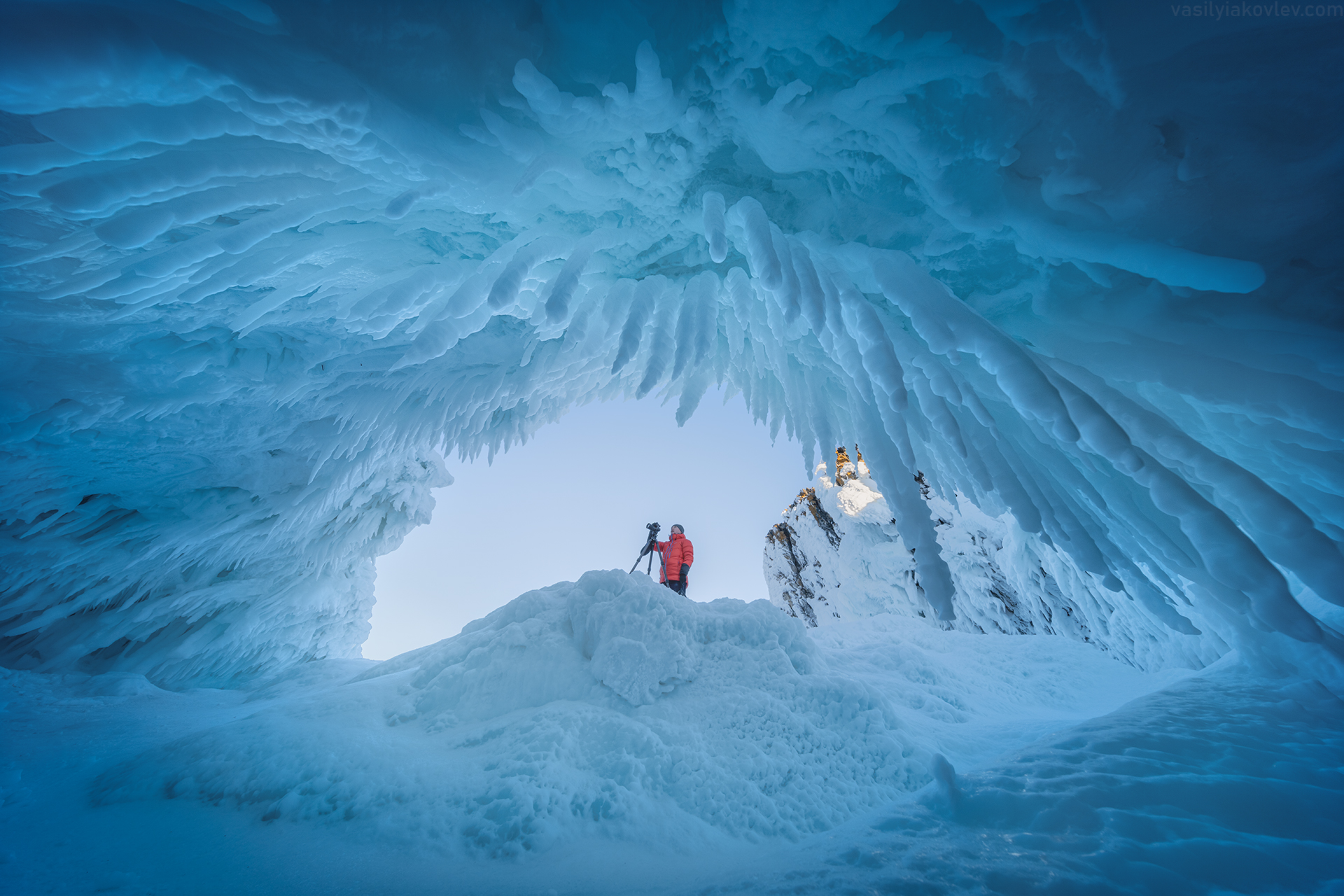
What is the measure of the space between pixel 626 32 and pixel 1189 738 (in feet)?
11.4

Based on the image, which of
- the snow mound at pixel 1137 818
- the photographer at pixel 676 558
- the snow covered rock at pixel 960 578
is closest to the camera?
the snow mound at pixel 1137 818

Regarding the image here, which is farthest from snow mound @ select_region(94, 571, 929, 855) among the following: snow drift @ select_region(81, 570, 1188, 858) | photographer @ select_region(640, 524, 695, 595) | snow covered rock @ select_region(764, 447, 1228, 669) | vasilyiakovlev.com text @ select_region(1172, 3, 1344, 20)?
photographer @ select_region(640, 524, 695, 595)

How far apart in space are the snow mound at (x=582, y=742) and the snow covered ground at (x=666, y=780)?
1 centimetres

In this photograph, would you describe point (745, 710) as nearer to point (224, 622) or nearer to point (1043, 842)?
point (1043, 842)

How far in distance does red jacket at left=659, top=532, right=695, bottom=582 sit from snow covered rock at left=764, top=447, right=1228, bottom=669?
2.87 m

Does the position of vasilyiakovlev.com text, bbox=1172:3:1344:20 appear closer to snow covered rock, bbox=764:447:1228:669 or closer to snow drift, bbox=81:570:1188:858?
snow covered rock, bbox=764:447:1228:669

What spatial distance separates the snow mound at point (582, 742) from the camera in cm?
186

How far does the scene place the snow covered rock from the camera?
134 inches

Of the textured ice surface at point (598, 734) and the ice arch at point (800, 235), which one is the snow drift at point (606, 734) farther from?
the ice arch at point (800, 235)

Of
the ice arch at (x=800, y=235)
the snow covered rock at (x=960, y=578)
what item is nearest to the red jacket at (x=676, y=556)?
the snow covered rock at (x=960, y=578)

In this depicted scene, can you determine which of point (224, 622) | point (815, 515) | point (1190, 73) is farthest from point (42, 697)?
point (815, 515)

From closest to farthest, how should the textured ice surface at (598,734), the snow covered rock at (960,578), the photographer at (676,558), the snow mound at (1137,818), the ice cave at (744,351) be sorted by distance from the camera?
1. the snow mound at (1137,818)
2. the ice cave at (744,351)
3. the textured ice surface at (598,734)
4. the snow covered rock at (960,578)
5. the photographer at (676,558)

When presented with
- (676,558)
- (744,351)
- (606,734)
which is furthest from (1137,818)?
(676,558)

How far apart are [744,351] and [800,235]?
986 millimetres
